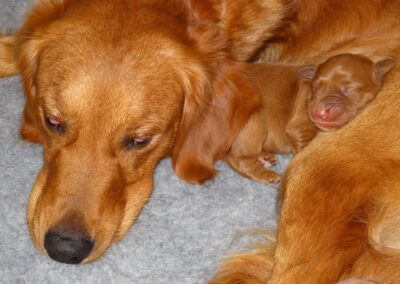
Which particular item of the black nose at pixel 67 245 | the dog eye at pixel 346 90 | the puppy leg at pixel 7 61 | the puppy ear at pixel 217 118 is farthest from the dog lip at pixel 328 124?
the puppy leg at pixel 7 61

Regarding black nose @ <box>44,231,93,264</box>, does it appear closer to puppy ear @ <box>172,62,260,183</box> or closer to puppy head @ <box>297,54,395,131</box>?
puppy ear @ <box>172,62,260,183</box>

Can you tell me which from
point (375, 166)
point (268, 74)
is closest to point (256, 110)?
point (268, 74)

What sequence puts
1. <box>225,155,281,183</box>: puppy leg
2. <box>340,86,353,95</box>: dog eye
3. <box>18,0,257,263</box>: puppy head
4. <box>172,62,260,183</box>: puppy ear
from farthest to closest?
<box>225,155,281,183</box>: puppy leg, <box>340,86,353,95</box>: dog eye, <box>172,62,260,183</box>: puppy ear, <box>18,0,257,263</box>: puppy head

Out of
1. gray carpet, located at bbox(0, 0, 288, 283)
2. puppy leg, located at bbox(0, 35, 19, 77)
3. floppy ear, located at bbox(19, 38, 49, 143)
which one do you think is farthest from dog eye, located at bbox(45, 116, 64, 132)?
puppy leg, located at bbox(0, 35, 19, 77)

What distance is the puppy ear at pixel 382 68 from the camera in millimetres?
2701

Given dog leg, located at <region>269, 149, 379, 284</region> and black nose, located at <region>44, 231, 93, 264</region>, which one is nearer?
dog leg, located at <region>269, 149, 379, 284</region>

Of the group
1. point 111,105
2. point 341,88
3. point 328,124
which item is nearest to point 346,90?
point 341,88

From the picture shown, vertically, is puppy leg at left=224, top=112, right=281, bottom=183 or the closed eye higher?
the closed eye

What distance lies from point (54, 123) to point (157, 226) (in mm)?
761

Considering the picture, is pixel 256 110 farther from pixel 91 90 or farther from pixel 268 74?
pixel 91 90

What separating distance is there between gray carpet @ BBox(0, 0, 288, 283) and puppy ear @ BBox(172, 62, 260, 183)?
1.09 feet

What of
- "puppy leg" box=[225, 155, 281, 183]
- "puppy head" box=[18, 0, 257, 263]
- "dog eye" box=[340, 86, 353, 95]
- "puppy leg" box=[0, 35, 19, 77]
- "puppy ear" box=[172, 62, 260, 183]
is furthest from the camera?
"puppy leg" box=[0, 35, 19, 77]

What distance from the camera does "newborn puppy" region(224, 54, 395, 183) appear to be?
9.32 ft

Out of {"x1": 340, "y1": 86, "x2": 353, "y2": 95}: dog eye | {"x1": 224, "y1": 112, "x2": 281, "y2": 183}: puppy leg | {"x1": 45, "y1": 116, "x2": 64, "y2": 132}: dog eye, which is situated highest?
{"x1": 45, "y1": 116, "x2": 64, "y2": 132}: dog eye
